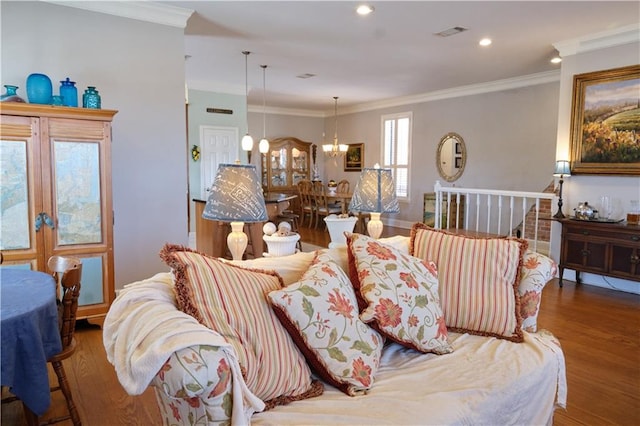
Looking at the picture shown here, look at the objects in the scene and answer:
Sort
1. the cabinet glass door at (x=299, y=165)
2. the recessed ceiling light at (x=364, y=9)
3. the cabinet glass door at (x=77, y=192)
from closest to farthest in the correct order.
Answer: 1. the cabinet glass door at (x=77, y=192)
2. the recessed ceiling light at (x=364, y=9)
3. the cabinet glass door at (x=299, y=165)

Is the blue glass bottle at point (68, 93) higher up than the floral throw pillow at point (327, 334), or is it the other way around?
the blue glass bottle at point (68, 93)

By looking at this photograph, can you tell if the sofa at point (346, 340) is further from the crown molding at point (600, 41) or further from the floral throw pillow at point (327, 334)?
the crown molding at point (600, 41)

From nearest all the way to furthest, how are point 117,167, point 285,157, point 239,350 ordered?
1. point 239,350
2. point 117,167
3. point 285,157

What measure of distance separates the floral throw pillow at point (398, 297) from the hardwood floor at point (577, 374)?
0.94m

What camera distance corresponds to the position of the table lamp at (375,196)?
2652mm

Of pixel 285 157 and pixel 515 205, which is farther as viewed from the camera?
pixel 285 157

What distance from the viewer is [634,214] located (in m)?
4.24

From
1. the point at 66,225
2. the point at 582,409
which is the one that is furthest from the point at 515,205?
the point at 66,225

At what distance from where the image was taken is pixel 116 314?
4.73 feet

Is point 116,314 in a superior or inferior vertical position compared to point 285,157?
inferior

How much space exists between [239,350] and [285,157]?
863 cm

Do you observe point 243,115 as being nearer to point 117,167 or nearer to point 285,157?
point 285,157

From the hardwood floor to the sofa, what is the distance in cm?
67

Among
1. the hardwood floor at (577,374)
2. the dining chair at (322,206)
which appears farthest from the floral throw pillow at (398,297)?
the dining chair at (322,206)
